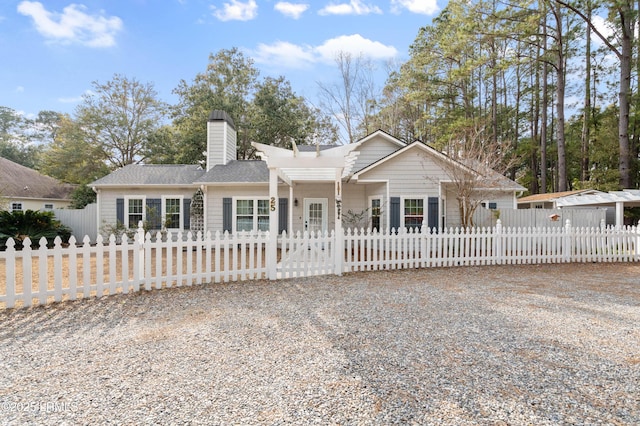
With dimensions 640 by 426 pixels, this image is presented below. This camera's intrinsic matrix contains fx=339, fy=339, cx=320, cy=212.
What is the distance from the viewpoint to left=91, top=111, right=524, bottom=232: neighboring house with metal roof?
1138 centimetres

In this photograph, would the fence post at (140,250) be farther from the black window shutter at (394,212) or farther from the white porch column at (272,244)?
the black window shutter at (394,212)

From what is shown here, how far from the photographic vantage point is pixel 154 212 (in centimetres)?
1330

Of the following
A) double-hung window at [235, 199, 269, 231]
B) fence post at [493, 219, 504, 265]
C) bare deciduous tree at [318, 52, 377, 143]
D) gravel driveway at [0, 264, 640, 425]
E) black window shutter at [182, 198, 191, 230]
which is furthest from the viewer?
bare deciduous tree at [318, 52, 377, 143]

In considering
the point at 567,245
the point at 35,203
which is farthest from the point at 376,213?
the point at 35,203

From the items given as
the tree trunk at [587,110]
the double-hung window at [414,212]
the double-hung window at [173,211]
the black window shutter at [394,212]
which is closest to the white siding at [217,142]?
the double-hung window at [173,211]

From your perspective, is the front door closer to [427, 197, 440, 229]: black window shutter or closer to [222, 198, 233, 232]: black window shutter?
[222, 198, 233, 232]: black window shutter

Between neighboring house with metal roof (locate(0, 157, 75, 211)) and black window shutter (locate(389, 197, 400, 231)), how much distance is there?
20.1 metres

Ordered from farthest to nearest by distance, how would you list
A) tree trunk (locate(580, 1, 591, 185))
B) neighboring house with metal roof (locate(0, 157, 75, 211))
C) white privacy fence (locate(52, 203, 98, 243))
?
1. tree trunk (locate(580, 1, 591, 185))
2. neighboring house with metal roof (locate(0, 157, 75, 211))
3. white privacy fence (locate(52, 203, 98, 243))

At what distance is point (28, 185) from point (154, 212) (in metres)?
13.4

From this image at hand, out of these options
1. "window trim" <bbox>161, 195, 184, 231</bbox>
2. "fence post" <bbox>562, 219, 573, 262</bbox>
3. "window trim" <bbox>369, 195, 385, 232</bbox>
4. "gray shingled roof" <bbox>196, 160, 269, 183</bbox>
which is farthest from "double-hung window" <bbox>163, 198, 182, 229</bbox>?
"fence post" <bbox>562, 219, 573, 262</bbox>

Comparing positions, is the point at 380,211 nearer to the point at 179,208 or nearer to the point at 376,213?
the point at 376,213

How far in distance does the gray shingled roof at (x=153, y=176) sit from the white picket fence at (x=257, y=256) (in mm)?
5060

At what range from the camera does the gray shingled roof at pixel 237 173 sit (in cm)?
1262

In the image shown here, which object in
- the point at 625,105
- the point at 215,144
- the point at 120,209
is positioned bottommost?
the point at 120,209
